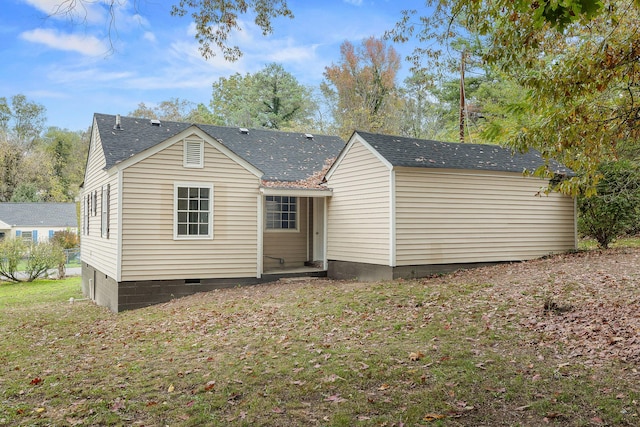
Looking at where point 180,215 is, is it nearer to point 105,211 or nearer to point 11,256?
point 105,211

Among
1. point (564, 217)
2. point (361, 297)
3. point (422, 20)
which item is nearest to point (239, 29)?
point (422, 20)

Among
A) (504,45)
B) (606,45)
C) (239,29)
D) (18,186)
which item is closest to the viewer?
(606,45)

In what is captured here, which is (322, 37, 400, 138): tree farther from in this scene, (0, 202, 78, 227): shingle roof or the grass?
(0, 202, 78, 227): shingle roof

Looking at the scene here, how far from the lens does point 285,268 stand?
1439 centimetres

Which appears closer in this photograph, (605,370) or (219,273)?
(605,370)

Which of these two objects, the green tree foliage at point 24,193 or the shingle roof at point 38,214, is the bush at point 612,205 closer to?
the shingle roof at point 38,214

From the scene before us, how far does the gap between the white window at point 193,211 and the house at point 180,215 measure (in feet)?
0.08

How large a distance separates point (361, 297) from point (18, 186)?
45.6 meters

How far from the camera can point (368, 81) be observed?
29.2m

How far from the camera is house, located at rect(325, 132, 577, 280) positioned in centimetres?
1184

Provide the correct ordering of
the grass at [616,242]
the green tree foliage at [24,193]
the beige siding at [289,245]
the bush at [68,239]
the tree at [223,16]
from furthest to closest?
the green tree foliage at [24,193] → the bush at [68,239] → the grass at [616,242] → the beige siding at [289,245] → the tree at [223,16]

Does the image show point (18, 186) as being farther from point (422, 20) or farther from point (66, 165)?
point (422, 20)

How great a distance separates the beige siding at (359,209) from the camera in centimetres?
1198

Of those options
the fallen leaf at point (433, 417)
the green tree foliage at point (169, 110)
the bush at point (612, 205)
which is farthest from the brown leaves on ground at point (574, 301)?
the green tree foliage at point (169, 110)
